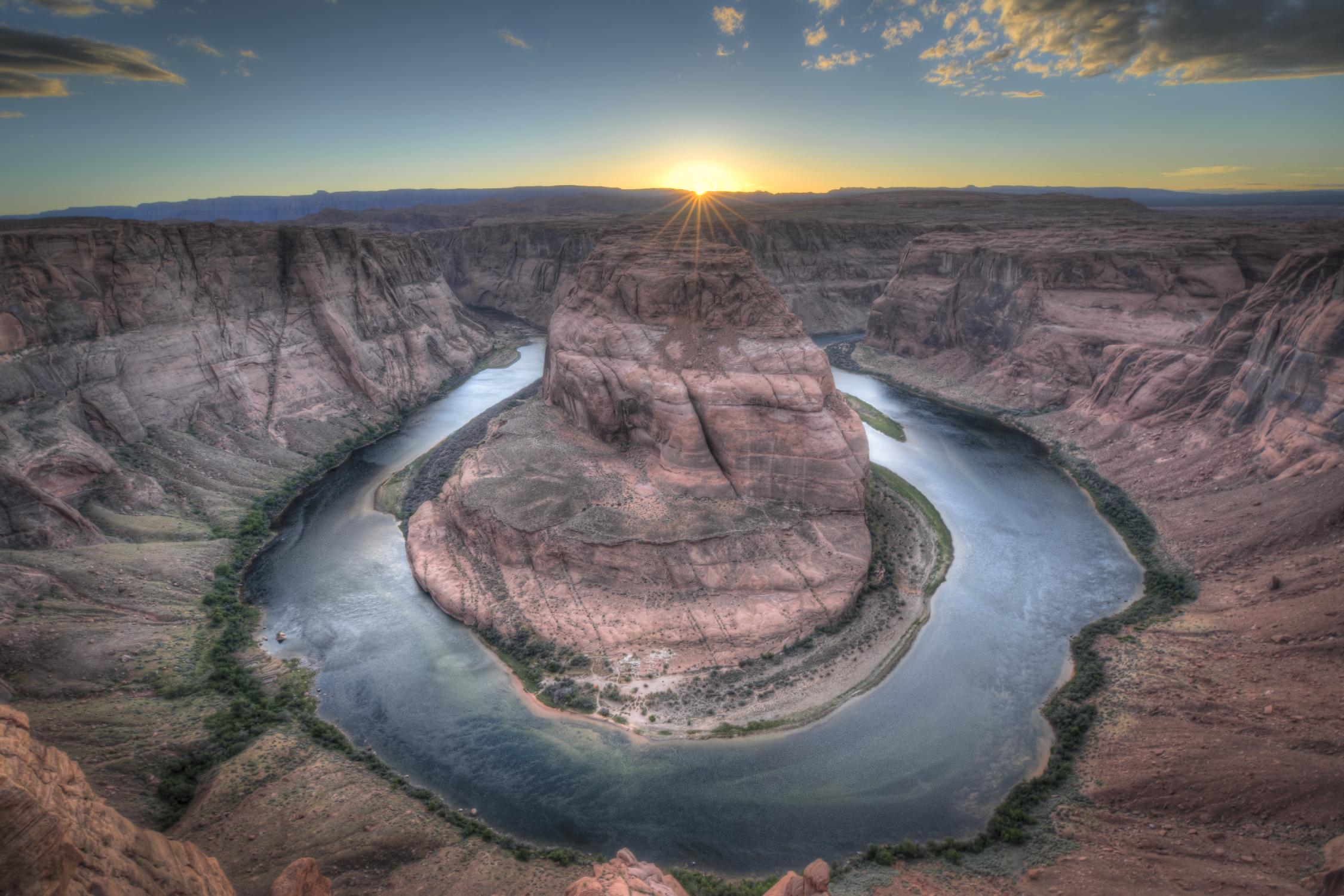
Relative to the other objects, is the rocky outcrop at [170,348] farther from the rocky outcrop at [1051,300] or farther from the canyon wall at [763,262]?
the rocky outcrop at [1051,300]

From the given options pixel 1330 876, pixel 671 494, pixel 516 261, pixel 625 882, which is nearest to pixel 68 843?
pixel 625 882

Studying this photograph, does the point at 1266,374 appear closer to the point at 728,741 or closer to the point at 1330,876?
the point at 1330,876

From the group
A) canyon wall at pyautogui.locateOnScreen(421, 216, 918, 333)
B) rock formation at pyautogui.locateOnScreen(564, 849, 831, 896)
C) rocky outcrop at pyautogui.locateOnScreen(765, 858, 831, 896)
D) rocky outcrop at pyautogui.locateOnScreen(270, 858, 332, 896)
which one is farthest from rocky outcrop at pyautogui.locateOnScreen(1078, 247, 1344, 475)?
canyon wall at pyautogui.locateOnScreen(421, 216, 918, 333)

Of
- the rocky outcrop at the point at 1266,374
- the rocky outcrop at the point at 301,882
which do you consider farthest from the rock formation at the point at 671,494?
the rocky outcrop at the point at 1266,374

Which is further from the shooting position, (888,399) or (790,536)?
(888,399)

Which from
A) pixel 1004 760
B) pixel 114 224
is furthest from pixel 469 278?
pixel 1004 760

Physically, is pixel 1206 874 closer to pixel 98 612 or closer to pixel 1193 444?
pixel 1193 444
